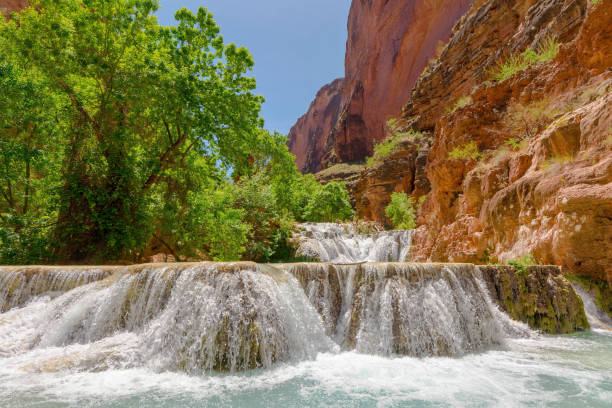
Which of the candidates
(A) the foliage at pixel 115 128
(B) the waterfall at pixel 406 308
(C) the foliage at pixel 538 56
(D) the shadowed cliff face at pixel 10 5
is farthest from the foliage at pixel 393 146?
(D) the shadowed cliff face at pixel 10 5

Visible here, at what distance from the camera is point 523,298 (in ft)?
21.9

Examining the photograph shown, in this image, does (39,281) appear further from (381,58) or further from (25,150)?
(381,58)

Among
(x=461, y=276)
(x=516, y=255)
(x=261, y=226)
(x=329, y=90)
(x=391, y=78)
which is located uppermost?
(x=329, y=90)

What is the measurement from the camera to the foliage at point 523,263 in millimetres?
6809

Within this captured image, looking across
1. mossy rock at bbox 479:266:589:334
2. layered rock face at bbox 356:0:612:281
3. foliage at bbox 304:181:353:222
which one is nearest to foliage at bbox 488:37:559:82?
layered rock face at bbox 356:0:612:281

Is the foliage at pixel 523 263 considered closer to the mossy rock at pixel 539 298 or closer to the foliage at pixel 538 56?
the mossy rock at pixel 539 298

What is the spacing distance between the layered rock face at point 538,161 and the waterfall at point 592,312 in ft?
1.41

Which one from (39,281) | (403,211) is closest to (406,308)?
(39,281)

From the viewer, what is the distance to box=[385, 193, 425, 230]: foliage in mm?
21203

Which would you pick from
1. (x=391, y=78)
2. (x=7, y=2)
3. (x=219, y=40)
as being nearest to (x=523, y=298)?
(x=219, y=40)

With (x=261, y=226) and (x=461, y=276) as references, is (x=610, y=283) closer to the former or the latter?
(x=461, y=276)

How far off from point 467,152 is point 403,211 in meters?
11.0

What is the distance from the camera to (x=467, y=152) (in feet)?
38.2

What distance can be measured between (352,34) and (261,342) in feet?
220
